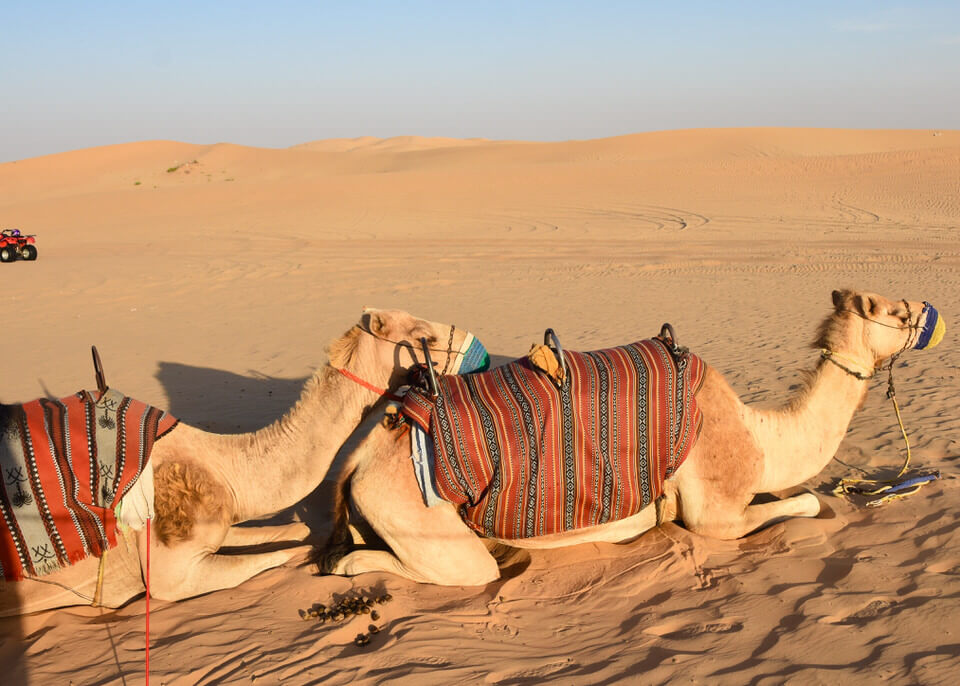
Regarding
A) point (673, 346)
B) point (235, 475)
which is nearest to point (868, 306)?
point (673, 346)

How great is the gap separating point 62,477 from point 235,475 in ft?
2.64

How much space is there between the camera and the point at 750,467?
13.7ft

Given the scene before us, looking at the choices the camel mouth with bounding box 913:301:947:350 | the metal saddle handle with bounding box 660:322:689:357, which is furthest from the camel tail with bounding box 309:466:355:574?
the camel mouth with bounding box 913:301:947:350

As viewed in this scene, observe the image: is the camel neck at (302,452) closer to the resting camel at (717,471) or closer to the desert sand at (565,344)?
the resting camel at (717,471)

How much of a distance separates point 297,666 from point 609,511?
1.62 meters

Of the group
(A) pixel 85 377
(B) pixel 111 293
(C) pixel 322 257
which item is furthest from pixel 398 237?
(A) pixel 85 377

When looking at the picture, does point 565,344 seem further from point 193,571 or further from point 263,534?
point 193,571

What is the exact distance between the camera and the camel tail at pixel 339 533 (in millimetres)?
4078

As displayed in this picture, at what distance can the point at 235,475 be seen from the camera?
4.12 m

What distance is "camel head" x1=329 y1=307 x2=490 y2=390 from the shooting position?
161 inches

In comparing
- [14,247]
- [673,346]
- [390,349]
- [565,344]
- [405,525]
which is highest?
[14,247]

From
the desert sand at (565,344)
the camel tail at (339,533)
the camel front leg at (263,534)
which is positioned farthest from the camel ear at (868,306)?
the camel front leg at (263,534)

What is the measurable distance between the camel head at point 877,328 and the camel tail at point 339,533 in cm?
268

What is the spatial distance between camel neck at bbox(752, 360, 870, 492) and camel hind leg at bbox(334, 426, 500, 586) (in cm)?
164
